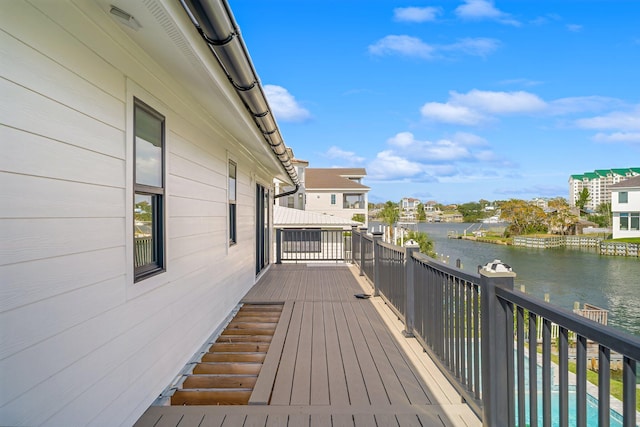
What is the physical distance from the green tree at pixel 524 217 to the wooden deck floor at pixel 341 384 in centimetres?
5000

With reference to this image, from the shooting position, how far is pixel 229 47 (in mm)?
2207

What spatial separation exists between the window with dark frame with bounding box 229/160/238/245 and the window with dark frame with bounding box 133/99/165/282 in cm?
254

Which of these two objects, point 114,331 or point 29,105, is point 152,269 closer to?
point 114,331

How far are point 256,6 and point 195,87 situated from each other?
8.89 m

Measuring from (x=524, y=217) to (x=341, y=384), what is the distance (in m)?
52.8

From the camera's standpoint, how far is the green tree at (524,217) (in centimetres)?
4841

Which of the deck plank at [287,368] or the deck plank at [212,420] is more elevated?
the deck plank at [287,368]

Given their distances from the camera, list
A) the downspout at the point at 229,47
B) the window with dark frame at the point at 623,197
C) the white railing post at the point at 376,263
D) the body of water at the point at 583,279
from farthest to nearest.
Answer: the window with dark frame at the point at 623,197 → the body of water at the point at 583,279 → the white railing post at the point at 376,263 → the downspout at the point at 229,47

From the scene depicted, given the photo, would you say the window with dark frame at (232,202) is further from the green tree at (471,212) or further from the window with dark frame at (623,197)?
the green tree at (471,212)

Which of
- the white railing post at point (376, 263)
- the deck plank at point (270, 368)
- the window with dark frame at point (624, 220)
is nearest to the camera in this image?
the deck plank at point (270, 368)

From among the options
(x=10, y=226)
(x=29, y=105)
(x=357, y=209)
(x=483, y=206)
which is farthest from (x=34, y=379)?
(x=483, y=206)

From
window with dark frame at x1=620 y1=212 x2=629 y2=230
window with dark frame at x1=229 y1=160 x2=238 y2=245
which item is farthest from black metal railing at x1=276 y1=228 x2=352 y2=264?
window with dark frame at x1=620 y1=212 x2=629 y2=230

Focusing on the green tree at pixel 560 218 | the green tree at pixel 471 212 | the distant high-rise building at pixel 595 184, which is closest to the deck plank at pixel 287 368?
the green tree at pixel 560 218

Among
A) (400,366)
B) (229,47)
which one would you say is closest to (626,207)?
(400,366)
